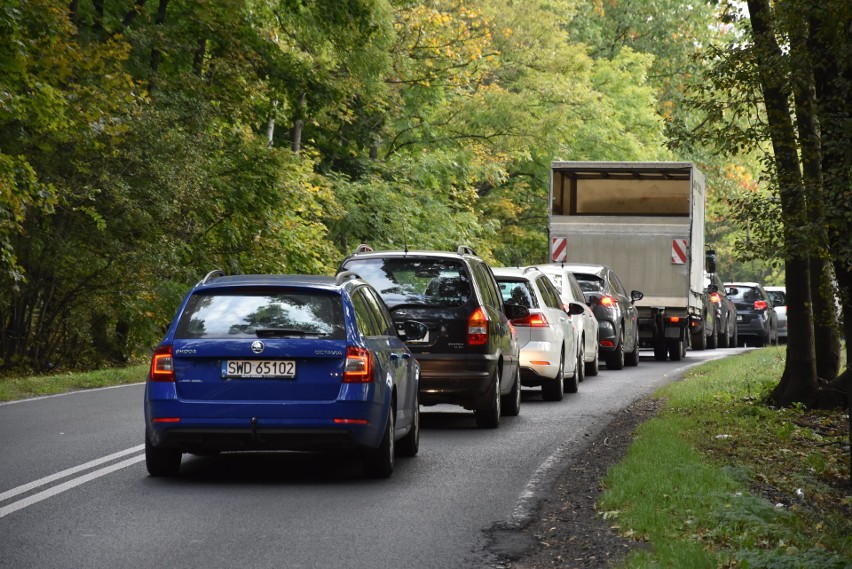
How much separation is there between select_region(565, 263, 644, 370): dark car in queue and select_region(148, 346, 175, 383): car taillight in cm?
1534

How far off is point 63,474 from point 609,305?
15661 millimetres

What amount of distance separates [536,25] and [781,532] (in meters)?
39.3

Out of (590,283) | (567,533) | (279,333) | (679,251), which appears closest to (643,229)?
(679,251)

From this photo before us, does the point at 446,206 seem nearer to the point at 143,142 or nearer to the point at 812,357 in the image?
the point at 143,142

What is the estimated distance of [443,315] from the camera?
1458cm

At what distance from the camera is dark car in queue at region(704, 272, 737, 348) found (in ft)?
122

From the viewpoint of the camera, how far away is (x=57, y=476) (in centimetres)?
1084

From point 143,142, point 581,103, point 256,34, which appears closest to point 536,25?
point 581,103

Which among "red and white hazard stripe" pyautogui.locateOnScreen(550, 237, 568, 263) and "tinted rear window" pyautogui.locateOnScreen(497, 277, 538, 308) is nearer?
"tinted rear window" pyautogui.locateOnScreen(497, 277, 538, 308)

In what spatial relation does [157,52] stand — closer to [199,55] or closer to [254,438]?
[199,55]

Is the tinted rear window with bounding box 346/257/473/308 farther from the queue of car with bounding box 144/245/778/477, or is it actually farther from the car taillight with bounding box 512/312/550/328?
the car taillight with bounding box 512/312/550/328

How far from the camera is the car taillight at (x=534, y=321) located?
18781 mm

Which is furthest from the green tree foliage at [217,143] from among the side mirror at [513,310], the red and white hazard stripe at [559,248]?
the red and white hazard stripe at [559,248]

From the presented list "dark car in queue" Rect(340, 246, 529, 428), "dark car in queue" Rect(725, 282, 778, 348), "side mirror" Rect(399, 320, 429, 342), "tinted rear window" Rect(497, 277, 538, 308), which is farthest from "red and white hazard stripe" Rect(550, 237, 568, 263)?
"side mirror" Rect(399, 320, 429, 342)
